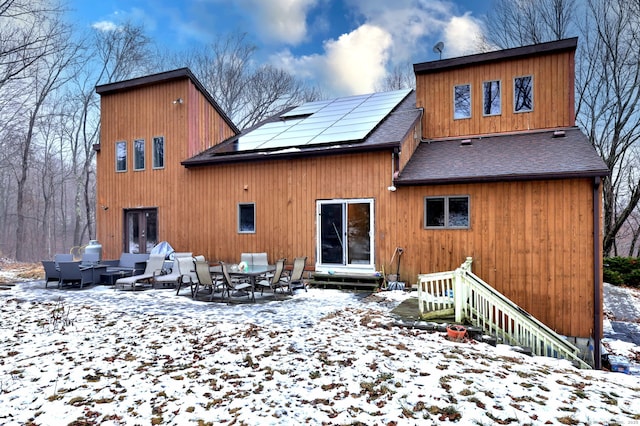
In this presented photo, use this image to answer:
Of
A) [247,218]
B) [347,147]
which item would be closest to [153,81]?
[247,218]

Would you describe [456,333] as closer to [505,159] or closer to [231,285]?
[231,285]

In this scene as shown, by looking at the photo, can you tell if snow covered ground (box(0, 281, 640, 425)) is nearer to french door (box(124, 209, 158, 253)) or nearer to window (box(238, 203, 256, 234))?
window (box(238, 203, 256, 234))

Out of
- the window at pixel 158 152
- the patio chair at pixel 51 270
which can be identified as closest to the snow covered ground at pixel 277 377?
the patio chair at pixel 51 270

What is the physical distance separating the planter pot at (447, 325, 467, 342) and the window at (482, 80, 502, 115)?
7225 mm

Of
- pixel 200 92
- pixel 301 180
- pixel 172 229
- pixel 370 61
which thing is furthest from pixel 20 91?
pixel 370 61

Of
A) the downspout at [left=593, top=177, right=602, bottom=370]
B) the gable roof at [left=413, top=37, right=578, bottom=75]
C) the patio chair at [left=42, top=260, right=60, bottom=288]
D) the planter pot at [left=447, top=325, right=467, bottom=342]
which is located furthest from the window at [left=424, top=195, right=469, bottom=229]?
the patio chair at [left=42, top=260, right=60, bottom=288]

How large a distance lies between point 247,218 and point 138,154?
4914 mm

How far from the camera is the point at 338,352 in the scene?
4.26m

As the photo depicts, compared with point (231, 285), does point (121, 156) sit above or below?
above

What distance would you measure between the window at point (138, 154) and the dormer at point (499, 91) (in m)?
9.20

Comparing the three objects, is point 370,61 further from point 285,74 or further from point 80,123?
point 80,123

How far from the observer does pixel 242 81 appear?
79.8 feet

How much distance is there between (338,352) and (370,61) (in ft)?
69.9

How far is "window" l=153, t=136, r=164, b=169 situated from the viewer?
460 inches
